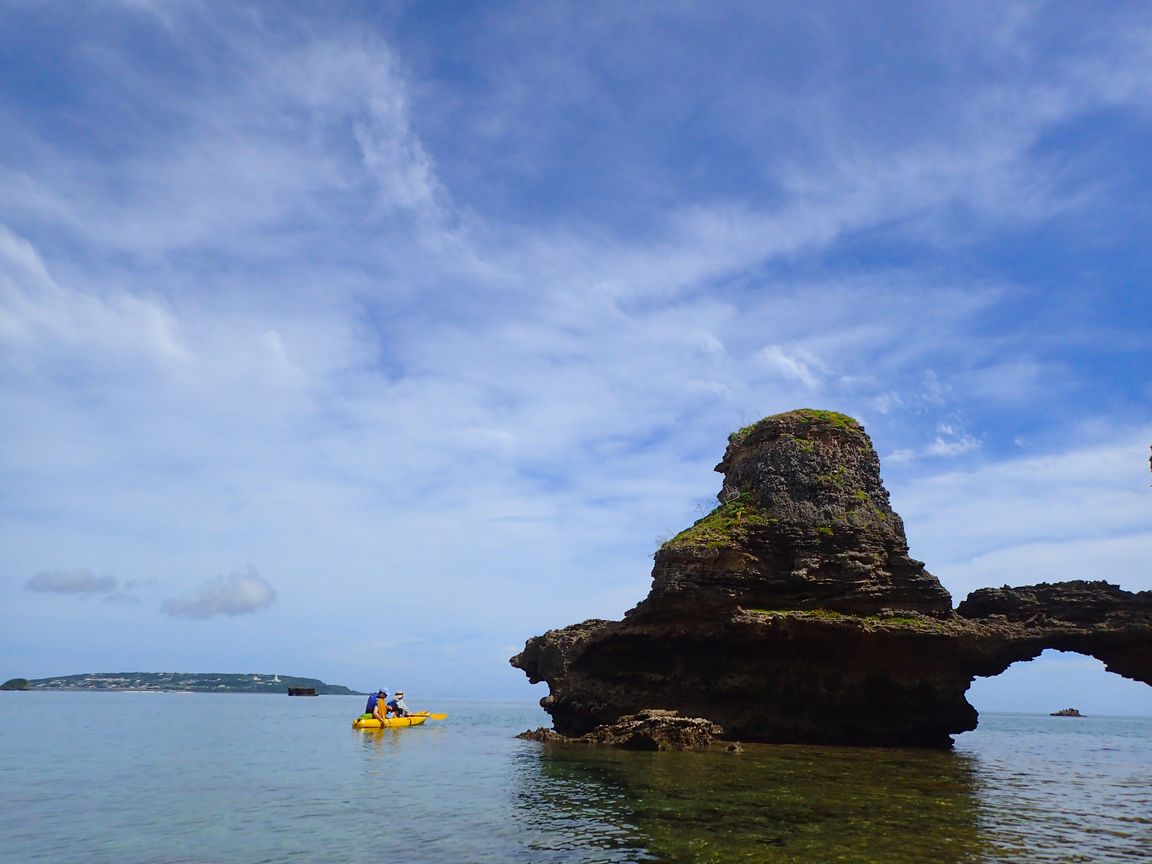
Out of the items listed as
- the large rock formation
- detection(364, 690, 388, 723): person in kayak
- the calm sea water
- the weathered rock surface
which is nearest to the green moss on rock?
the large rock formation

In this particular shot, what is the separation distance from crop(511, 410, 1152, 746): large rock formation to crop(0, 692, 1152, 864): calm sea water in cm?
349

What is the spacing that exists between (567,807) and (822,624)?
59.0ft

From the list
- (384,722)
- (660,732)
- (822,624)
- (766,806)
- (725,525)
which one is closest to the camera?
(766,806)

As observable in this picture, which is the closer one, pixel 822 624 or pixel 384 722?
pixel 822 624

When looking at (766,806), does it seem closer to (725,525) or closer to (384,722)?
(725,525)

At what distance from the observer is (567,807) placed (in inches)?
736

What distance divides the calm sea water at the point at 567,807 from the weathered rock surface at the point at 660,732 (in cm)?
181

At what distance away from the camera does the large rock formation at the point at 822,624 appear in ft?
110

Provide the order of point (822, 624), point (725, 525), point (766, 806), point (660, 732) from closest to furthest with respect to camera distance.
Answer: point (766, 806) → point (660, 732) → point (822, 624) → point (725, 525)

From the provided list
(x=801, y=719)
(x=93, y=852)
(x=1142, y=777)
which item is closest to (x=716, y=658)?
(x=801, y=719)

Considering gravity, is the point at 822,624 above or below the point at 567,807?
above

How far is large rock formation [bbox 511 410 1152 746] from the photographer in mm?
33562

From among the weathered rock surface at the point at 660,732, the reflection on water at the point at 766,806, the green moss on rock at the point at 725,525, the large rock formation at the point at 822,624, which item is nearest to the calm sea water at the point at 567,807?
the reflection on water at the point at 766,806

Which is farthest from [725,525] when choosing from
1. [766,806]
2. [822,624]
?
[766,806]
